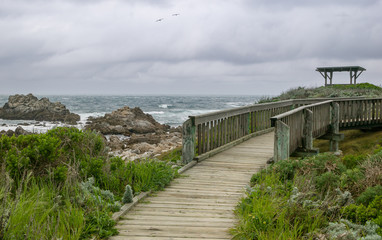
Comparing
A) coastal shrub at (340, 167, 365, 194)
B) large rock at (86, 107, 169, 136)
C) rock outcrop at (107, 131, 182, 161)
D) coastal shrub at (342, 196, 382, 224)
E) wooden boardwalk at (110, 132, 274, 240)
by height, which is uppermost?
coastal shrub at (340, 167, 365, 194)

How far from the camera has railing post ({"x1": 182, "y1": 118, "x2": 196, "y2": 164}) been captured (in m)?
8.47

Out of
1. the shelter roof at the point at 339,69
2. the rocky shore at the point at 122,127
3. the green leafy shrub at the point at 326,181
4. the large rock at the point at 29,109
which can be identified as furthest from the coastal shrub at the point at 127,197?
the large rock at the point at 29,109

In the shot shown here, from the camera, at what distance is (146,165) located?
274 inches

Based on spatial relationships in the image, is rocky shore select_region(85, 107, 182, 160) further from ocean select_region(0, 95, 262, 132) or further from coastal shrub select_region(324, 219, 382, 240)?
coastal shrub select_region(324, 219, 382, 240)

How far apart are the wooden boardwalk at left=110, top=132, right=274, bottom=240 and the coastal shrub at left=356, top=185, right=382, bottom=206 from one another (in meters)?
1.59

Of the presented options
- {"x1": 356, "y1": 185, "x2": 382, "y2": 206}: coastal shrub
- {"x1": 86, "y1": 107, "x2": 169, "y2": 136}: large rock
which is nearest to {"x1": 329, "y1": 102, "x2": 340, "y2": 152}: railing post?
{"x1": 356, "y1": 185, "x2": 382, "y2": 206}: coastal shrub

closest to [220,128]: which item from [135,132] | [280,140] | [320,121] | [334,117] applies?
[280,140]

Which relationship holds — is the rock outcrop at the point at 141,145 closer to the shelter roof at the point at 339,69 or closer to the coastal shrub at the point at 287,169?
the coastal shrub at the point at 287,169

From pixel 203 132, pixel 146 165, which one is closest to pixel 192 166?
pixel 203 132

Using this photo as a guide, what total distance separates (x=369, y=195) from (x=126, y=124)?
2649 cm

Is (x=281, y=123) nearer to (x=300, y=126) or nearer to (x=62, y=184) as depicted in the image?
(x=300, y=126)

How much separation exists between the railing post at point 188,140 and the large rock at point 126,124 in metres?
19.3

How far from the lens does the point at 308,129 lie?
11062 millimetres

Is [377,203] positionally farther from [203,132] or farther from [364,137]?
[364,137]
